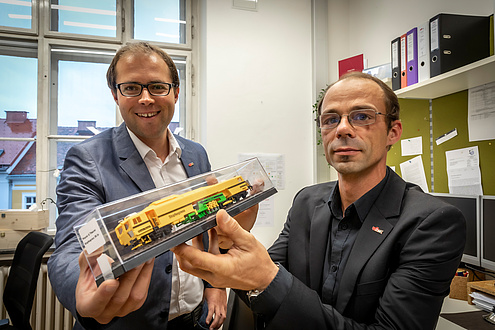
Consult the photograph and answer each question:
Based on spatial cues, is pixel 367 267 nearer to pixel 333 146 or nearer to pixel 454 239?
pixel 454 239

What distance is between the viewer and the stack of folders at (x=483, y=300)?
4.91 feet

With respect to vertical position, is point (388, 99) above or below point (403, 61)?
below

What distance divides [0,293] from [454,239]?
3.00 m

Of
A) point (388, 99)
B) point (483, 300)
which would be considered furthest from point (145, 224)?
point (483, 300)

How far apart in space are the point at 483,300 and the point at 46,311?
9.72 feet

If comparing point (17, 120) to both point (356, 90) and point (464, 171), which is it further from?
point (464, 171)

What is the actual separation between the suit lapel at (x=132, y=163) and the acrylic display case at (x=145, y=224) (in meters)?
0.34

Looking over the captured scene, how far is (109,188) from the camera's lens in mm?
1057

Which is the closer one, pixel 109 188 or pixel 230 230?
pixel 230 230

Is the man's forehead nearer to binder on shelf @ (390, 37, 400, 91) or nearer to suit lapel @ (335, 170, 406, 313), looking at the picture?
suit lapel @ (335, 170, 406, 313)

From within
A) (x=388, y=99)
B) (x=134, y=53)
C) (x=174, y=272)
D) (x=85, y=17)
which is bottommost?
(x=174, y=272)

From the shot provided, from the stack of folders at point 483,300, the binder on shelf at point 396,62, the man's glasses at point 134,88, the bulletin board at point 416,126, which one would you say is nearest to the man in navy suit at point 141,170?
the man's glasses at point 134,88

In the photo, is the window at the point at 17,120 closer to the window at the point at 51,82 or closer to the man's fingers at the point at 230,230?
the window at the point at 51,82

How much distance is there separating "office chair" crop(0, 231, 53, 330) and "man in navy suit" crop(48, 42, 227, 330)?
0.95 metres
